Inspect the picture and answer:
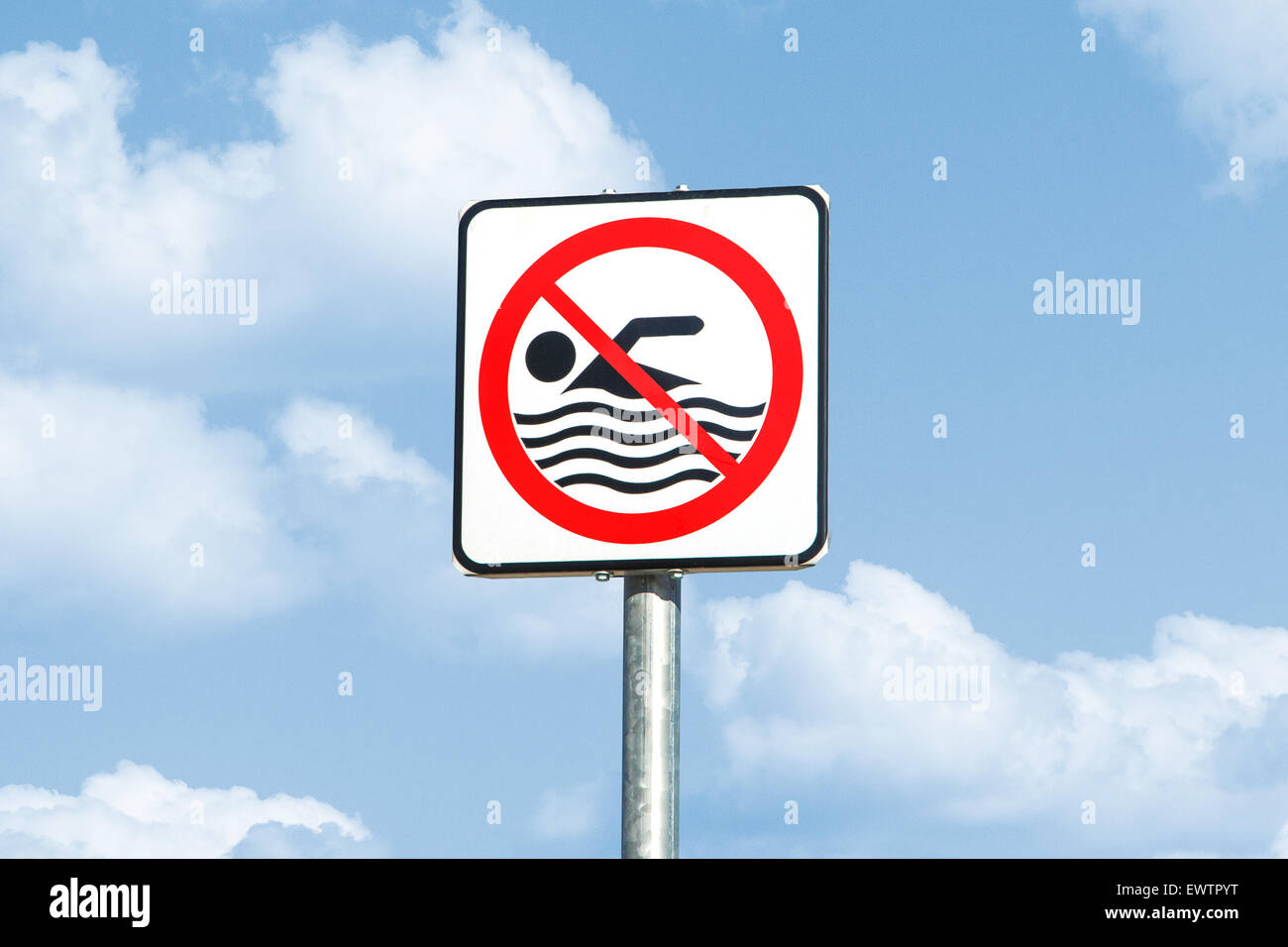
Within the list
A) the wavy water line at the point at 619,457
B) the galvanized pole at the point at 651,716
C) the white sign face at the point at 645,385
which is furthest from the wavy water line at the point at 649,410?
the galvanized pole at the point at 651,716

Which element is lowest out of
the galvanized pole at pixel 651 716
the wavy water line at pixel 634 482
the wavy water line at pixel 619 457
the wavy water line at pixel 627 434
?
the galvanized pole at pixel 651 716

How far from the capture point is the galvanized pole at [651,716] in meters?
4.65

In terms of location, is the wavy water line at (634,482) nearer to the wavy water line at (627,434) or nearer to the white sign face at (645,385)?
the white sign face at (645,385)

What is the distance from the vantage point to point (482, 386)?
5176 millimetres

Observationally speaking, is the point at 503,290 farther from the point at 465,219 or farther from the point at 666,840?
the point at 666,840

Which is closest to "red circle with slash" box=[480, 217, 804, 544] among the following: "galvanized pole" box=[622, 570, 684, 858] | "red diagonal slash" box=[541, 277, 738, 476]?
"red diagonal slash" box=[541, 277, 738, 476]

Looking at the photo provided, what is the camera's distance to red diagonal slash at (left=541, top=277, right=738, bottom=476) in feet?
16.4

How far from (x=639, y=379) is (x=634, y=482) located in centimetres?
32

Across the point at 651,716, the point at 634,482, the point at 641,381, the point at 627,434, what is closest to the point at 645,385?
the point at 641,381

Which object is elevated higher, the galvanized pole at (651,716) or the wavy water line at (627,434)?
the wavy water line at (627,434)

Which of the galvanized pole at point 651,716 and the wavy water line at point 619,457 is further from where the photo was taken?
the wavy water line at point 619,457

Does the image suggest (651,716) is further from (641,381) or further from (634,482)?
(641,381)

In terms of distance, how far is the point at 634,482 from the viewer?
5027 millimetres
